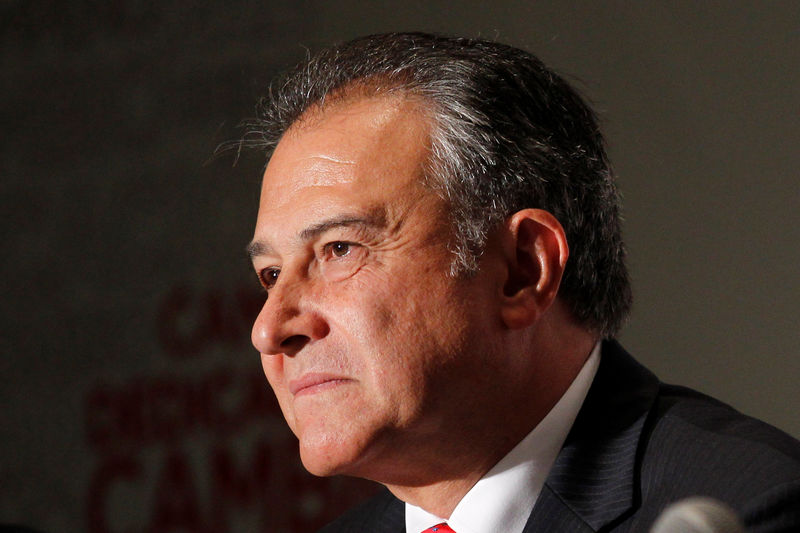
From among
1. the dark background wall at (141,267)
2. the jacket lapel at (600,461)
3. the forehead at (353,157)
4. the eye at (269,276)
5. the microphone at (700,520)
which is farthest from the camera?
the dark background wall at (141,267)

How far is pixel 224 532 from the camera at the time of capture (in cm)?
395

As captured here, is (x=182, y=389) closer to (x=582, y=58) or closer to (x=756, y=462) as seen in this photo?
(x=582, y=58)

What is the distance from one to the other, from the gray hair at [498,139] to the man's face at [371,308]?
51 millimetres

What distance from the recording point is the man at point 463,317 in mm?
1578

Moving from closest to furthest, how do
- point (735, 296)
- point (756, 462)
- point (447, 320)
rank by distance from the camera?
point (756, 462) < point (447, 320) < point (735, 296)

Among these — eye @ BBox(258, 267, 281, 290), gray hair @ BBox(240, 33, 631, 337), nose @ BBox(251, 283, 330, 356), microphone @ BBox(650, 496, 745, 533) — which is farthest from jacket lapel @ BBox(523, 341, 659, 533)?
microphone @ BBox(650, 496, 745, 533)

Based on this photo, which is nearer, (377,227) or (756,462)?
(756,462)

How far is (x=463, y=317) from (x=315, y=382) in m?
0.26

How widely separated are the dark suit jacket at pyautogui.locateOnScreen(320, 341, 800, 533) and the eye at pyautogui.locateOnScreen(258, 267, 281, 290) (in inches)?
23.1

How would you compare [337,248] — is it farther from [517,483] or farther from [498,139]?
[517,483]

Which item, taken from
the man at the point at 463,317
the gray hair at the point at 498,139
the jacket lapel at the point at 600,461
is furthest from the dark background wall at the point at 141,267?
the jacket lapel at the point at 600,461

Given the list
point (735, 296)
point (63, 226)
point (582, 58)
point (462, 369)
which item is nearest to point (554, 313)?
point (462, 369)

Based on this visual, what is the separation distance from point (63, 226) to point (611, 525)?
321cm

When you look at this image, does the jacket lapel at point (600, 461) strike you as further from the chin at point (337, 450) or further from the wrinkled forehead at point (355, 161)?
the wrinkled forehead at point (355, 161)
